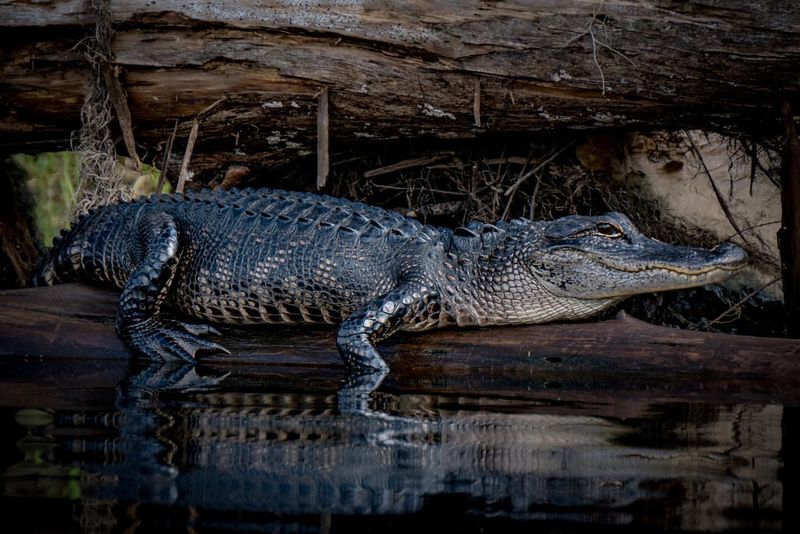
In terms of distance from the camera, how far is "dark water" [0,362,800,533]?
7.19 ft

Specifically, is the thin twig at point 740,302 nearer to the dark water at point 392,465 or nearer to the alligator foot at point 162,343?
the dark water at point 392,465

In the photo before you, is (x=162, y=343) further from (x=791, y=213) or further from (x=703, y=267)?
(x=791, y=213)

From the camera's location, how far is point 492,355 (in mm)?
4594

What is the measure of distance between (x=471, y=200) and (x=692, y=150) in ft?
4.97

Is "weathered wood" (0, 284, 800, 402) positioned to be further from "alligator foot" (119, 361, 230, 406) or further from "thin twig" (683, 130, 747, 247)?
"thin twig" (683, 130, 747, 247)

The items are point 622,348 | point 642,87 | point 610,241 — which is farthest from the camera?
point 642,87

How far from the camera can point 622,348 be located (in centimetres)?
443

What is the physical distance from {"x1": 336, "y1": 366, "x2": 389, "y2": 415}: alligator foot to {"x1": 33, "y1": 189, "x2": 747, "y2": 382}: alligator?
0.04 m

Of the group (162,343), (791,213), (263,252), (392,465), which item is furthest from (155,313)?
(791,213)

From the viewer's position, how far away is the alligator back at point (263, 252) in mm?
4926

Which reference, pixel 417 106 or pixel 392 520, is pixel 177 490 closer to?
pixel 392 520

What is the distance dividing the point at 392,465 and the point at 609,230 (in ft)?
8.14

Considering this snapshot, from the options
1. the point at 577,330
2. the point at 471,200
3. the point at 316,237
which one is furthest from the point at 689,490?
the point at 471,200

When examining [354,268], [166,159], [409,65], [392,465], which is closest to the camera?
[392,465]
